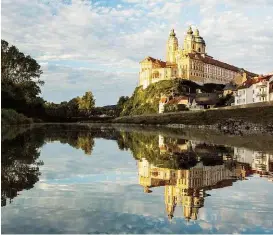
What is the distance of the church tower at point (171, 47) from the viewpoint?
6914 inches

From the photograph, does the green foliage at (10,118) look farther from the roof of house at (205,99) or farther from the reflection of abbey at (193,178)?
the roof of house at (205,99)

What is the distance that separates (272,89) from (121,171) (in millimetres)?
76525

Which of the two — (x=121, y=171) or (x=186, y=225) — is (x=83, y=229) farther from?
(x=121, y=171)

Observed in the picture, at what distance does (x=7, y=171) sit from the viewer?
14.4 metres

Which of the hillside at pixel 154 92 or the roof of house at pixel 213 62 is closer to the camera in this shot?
the hillside at pixel 154 92

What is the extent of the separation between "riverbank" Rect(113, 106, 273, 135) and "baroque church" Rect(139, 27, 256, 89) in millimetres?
53208

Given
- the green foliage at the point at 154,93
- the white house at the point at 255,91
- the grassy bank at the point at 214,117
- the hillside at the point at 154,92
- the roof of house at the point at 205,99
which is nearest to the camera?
the grassy bank at the point at 214,117

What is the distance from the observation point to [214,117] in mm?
82188

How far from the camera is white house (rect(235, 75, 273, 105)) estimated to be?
8925 centimetres

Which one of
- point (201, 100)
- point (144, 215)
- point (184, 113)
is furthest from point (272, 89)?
point (144, 215)

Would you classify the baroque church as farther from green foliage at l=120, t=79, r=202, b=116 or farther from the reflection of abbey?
the reflection of abbey

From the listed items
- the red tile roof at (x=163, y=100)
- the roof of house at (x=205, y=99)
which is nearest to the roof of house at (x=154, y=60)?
the red tile roof at (x=163, y=100)

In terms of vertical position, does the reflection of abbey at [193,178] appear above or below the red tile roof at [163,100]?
below

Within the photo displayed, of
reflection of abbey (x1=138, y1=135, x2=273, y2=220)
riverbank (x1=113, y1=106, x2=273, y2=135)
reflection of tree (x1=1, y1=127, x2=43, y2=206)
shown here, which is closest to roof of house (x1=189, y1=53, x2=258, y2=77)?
riverbank (x1=113, y1=106, x2=273, y2=135)
